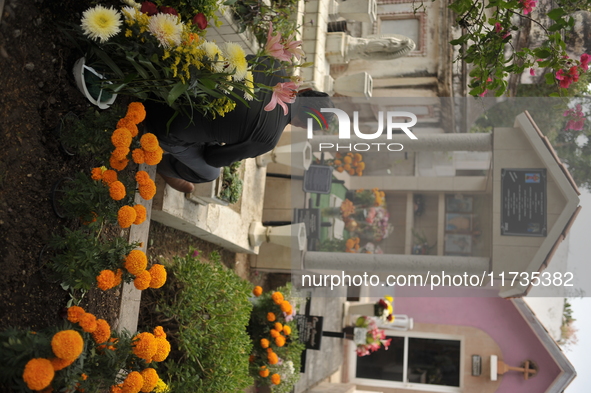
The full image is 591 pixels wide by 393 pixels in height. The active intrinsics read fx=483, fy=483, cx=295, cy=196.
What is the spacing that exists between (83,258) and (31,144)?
64cm

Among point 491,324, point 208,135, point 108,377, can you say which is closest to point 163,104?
point 208,135

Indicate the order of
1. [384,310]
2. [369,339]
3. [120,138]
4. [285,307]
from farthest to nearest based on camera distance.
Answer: [369,339]
[384,310]
[285,307]
[120,138]

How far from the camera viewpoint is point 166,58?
2234mm

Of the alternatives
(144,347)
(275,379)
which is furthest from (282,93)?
(275,379)

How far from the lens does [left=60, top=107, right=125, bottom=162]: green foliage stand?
8.23ft

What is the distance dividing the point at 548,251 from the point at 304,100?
10.4 ft

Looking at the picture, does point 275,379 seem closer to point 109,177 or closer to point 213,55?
point 109,177

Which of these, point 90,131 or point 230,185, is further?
point 230,185

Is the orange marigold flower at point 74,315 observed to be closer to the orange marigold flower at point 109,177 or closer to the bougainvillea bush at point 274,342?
the orange marigold flower at point 109,177

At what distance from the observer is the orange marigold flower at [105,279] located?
2.22 m

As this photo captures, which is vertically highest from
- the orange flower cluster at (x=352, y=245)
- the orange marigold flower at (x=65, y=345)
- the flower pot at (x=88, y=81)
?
the flower pot at (x=88, y=81)

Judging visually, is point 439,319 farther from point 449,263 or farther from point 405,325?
point 449,263

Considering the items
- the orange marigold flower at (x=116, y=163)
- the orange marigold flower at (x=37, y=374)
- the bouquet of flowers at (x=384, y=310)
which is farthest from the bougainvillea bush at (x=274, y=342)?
the orange marigold flower at (x=37, y=374)

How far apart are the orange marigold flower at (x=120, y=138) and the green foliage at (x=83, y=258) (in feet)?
1.56
